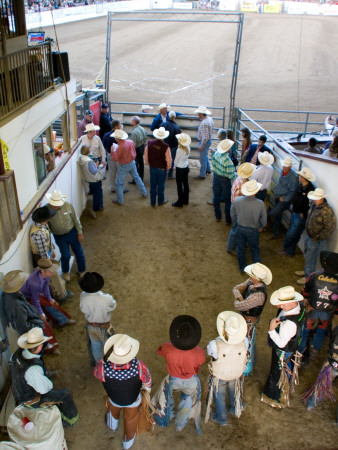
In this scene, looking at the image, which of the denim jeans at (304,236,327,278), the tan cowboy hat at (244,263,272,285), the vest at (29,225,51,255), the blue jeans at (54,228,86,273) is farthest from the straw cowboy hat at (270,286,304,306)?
the blue jeans at (54,228,86,273)

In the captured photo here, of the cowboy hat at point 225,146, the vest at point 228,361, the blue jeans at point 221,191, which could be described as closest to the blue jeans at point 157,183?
the blue jeans at point 221,191

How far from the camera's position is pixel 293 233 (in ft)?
26.1

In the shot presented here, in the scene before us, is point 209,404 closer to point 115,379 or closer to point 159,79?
point 115,379

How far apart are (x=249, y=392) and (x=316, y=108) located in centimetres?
1716

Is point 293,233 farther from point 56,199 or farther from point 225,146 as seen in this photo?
point 56,199

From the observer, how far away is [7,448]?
13.0 feet

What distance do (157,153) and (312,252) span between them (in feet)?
13.0

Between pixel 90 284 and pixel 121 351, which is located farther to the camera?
pixel 90 284

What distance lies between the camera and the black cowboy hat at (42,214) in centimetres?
608

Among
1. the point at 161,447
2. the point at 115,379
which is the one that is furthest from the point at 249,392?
the point at 115,379

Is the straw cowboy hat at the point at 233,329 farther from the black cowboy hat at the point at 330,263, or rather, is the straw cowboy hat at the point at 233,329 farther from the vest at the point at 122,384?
the black cowboy hat at the point at 330,263

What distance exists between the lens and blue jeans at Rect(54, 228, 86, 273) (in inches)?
275

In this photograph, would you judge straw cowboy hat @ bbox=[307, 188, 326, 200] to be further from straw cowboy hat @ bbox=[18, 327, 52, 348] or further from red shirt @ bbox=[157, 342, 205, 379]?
straw cowboy hat @ bbox=[18, 327, 52, 348]

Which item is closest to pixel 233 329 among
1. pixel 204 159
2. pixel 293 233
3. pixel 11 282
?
pixel 11 282
